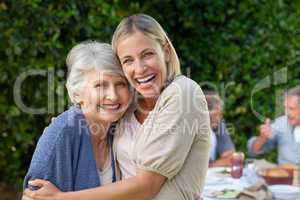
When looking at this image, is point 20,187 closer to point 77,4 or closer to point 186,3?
point 77,4

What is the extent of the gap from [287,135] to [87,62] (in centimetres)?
251

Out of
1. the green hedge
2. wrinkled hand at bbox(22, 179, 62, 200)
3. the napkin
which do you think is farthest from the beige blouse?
the green hedge

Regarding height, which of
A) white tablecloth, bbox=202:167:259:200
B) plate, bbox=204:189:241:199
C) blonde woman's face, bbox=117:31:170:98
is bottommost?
plate, bbox=204:189:241:199

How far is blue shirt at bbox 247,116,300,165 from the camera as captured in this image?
411 centimetres

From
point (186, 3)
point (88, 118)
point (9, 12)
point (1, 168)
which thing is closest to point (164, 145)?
point (88, 118)

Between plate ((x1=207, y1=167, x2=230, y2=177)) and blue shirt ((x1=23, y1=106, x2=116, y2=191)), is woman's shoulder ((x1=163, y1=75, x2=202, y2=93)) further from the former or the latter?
plate ((x1=207, y1=167, x2=230, y2=177))

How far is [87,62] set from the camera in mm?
2035

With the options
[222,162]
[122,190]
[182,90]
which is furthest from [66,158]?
[222,162]

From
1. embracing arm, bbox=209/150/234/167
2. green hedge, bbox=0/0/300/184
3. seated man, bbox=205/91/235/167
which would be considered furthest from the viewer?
green hedge, bbox=0/0/300/184

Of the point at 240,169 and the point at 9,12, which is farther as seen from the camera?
the point at 9,12

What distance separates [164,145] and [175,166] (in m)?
0.08

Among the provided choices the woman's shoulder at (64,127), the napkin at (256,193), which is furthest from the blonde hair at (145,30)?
the napkin at (256,193)

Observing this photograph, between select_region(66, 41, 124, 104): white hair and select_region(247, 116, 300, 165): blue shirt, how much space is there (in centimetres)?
238

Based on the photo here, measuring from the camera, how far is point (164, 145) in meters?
1.82
